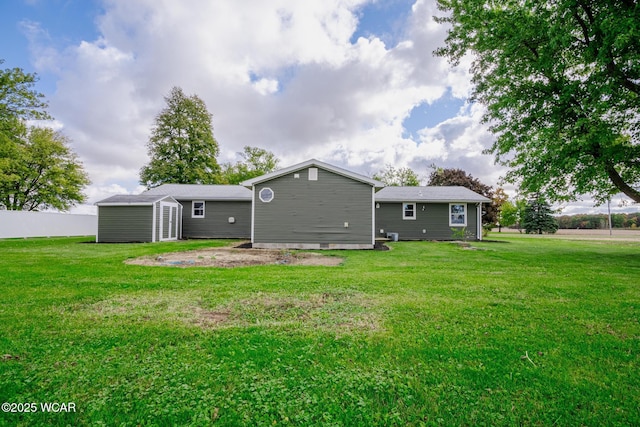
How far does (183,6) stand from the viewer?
428 inches

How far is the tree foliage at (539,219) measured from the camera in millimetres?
39375

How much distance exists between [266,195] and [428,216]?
10420 mm

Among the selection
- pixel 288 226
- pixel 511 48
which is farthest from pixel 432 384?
pixel 511 48

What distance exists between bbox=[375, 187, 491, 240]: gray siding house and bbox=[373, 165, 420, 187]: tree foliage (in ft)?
69.1

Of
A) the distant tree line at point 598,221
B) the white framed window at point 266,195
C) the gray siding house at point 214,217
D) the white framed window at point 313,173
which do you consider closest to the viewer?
the white framed window at point 313,173

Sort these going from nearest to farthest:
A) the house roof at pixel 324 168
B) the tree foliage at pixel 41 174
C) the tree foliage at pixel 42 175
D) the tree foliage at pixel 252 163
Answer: the house roof at pixel 324 168, the tree foliage at pixel 41 174, the tree foliage at pixel 42 175, the tree foliage at pixel 252 163

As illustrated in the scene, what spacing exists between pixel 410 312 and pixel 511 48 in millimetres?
11228

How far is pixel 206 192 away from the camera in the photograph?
783 inches

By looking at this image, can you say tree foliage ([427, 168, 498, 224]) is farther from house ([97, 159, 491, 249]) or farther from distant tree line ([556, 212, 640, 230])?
distant tree line ([556, 212, 640, 230])

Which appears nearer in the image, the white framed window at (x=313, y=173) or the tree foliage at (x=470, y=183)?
the white framed window at (x=313, y=173)

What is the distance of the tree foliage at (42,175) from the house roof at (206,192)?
1355 cm

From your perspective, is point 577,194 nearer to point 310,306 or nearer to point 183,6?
point 310,306

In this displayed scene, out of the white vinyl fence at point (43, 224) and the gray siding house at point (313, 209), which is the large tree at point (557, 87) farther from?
the white vinyl fence at point (43, 224)

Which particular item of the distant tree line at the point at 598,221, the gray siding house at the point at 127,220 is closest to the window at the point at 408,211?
the gray siding house at the point at 127,220
